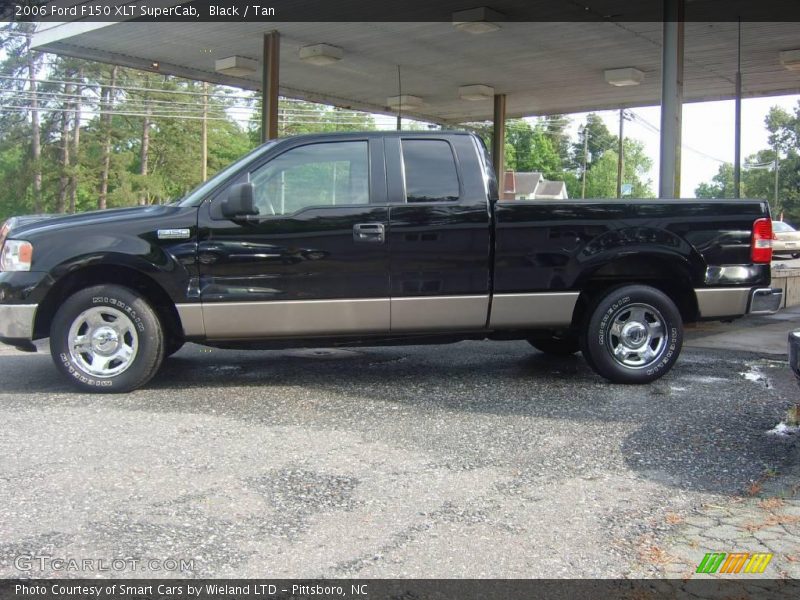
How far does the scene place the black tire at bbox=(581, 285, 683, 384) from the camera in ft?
20.3

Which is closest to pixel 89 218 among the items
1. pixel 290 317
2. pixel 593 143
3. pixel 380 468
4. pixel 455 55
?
pixel 290 317

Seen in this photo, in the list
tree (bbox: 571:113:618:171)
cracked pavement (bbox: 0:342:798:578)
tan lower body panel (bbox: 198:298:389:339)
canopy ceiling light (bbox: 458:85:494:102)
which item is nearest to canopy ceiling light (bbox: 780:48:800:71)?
canopy ceiling light (bbox: 458:85:494:102)

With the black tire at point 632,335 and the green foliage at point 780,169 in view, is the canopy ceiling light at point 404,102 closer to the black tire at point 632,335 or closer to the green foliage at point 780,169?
the black tire at point 632,335

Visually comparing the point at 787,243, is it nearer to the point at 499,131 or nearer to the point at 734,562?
the point at 499,131

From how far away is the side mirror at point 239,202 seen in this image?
18.5 feet

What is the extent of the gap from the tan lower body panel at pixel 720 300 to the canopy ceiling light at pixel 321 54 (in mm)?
9232

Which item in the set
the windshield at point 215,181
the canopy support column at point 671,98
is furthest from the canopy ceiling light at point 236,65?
the windshield at point 215,181

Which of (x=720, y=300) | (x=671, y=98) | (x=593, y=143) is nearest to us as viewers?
(x=720, y=300)

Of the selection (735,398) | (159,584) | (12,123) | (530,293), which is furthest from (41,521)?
(12,123)

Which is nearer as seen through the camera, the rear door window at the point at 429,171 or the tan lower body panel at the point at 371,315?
the tan lower body panel at the point at 371,315

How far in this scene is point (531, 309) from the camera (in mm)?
6113

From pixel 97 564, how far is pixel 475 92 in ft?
51.1

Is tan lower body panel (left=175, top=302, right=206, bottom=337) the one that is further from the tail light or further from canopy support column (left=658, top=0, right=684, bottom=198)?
canopy support column (left=658, top=0, right=684, bottom=198)

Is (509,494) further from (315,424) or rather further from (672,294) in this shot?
(672,294)
